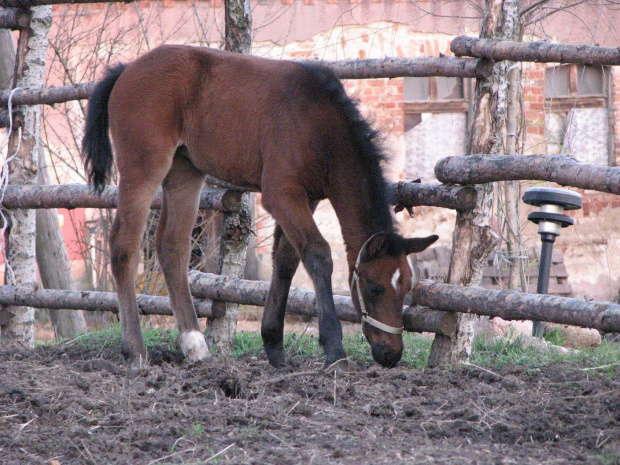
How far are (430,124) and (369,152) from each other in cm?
686

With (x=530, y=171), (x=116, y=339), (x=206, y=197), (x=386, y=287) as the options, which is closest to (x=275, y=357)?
(x=386, y=287)

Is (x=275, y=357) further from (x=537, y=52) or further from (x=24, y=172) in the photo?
(x=24, y=172)

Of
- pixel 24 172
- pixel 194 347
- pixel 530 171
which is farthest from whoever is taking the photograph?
pixel 24 172

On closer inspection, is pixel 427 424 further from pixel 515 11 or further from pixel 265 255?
pixel 265 255

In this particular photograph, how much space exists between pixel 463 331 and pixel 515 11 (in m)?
2.01

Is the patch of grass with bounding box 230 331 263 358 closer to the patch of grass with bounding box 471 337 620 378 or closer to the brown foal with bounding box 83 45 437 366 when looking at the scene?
the brown foal with bounding box 83 45 437 366

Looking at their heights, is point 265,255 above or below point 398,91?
below

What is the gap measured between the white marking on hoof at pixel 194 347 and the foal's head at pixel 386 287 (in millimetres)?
1180

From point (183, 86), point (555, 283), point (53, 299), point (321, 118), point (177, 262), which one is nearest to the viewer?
point (321, 118)

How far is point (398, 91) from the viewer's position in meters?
10.5

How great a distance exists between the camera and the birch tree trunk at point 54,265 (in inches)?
288

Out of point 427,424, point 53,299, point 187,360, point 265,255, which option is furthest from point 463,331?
point 265,255

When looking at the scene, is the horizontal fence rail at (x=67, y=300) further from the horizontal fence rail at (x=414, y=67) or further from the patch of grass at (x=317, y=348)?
the horizontal fence rail at (x=414, y=67)

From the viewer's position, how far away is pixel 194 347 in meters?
Answer: 4.89
